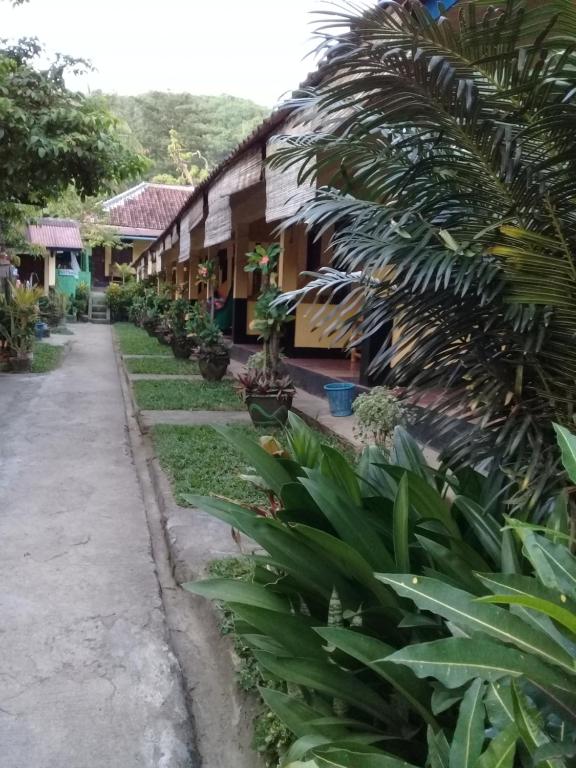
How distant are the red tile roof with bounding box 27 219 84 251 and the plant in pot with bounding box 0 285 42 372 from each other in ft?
51.8

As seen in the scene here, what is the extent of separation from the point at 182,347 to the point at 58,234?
1743cm

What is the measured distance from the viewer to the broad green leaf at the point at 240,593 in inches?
89.8

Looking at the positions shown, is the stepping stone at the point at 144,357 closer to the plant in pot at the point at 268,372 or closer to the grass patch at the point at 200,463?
the plant in pot at the point at 268,372

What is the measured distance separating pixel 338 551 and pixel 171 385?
856 centimetres

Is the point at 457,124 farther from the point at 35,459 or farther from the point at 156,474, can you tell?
the point at 35,459

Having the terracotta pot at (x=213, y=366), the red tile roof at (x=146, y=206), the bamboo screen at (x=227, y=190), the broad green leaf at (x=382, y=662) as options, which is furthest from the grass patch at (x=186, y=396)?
the red tile roof at (x=146, y=206)

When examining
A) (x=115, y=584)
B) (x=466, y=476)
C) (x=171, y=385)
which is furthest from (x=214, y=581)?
(x=171, y=385)

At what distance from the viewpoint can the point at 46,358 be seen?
48.1ft

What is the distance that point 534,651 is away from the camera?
4.75 feet

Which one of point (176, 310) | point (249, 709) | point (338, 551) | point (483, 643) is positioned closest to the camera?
point (483, 643)

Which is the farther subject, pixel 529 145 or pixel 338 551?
pixel 529 145

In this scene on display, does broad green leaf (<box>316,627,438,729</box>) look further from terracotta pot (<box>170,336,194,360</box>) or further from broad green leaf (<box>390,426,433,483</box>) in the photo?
terracotta pot (<box>170,336,194,360</box>)

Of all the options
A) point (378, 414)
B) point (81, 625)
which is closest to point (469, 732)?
point (81, 625)

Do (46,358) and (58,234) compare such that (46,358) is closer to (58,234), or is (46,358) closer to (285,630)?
(285,630)
